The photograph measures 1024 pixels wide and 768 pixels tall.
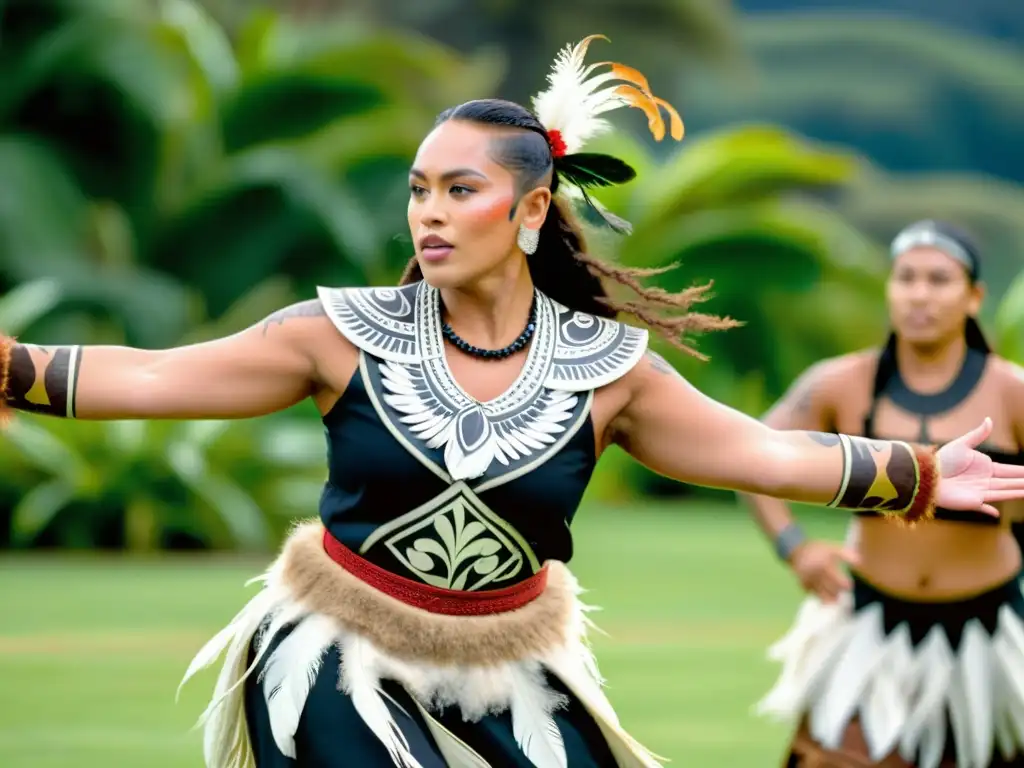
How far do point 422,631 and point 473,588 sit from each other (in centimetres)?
14

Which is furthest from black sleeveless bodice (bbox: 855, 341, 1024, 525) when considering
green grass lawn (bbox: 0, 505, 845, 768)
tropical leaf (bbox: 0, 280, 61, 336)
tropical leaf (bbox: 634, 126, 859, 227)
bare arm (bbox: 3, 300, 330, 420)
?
tropical leaf (bbox: 634, 126, 859, 227)

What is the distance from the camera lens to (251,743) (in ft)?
12.0

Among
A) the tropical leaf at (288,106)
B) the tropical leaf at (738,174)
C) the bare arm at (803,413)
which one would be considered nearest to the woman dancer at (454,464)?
the bare arm at (803,413)

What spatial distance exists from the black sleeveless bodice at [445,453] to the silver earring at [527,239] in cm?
20

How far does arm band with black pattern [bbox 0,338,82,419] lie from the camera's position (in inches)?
136

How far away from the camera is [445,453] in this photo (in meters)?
3.46

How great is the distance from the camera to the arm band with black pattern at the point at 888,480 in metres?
3.72

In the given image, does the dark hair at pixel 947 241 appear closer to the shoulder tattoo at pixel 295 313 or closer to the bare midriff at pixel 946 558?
the bare midriff at pixel 946 558

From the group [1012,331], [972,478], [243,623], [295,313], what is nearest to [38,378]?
[295,313]

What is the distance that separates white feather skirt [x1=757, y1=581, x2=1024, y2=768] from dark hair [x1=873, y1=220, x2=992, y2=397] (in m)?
0.70

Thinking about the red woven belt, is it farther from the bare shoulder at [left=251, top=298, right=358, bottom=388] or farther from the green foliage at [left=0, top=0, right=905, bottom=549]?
the green foliage at [left=0, top=0, right=905, bottom=549]

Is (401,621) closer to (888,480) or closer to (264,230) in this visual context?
(888,480)

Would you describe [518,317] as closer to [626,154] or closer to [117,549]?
[117,549]

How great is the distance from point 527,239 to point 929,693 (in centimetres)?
243
